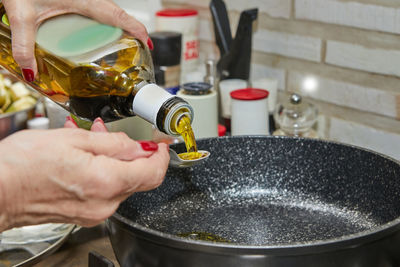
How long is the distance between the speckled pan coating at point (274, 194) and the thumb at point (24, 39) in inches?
8.9

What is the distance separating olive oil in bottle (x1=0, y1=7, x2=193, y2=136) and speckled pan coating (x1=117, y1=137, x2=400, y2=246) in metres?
0.13

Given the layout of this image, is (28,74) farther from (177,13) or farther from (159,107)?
(177,13)

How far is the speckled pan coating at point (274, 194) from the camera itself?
749mm

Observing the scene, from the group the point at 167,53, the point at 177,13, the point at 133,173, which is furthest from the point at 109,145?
the point at 177,13

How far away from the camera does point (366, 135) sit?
1053 mm

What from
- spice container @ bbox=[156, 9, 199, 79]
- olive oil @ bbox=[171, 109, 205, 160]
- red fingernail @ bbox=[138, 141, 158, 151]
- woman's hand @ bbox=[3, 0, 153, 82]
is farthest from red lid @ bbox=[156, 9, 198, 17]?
red fingernail @ bbox=[138, 141, 158, 151]

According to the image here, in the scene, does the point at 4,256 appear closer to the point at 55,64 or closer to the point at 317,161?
the point at 55,64

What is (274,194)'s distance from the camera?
856 mm

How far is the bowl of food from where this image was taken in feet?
3.90

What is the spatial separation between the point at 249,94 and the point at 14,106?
0.55 m

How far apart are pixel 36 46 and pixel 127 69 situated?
0.45ft

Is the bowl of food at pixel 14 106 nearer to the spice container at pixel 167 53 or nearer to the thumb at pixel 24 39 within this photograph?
the spice container at pixel 167 53

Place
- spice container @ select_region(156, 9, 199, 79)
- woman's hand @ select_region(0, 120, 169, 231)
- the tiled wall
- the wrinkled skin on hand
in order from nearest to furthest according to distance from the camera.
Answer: woman's hand @ select_region(0, 120, 169, 231)
the wrinkled skin on hand
the tiled wall
spice container @ select_region(156, 9, 199, 79)

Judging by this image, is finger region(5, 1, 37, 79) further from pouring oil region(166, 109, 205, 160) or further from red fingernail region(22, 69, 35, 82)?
pouring oil region(166, 109, 205, 160)
